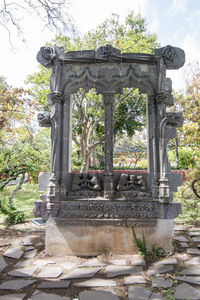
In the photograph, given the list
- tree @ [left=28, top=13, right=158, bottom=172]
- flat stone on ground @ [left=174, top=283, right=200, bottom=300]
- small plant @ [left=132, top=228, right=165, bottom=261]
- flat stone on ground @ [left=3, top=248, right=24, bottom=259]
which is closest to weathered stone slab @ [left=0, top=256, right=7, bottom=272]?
flat stone on ground @ [left=3, top=248, right=24, bottom=259]

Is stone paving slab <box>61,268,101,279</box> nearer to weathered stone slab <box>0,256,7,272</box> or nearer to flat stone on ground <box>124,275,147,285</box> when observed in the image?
flat stone on ground <box>124,275,147,285</box>

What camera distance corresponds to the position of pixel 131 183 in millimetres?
4332

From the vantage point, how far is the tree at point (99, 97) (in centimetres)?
1058

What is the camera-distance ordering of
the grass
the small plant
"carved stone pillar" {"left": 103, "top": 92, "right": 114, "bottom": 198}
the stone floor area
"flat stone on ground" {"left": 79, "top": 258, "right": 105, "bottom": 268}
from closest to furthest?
1. the stone floor area
2. "flat stone on ground" {"left": 79, "top": 258, "right": 105, "bottom": 268}
3. the small plant
4. "carved stone pillar" {"left": 103, "top": 92, "right": 114, "bottom": 198}
5. the grass

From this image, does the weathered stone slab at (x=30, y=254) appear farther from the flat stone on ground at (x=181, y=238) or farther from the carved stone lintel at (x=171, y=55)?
the carved stone lintel at (x=171, y=55)

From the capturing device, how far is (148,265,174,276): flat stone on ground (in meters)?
3.12

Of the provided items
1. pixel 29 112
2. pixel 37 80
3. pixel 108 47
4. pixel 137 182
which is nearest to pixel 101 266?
pixel 137 182

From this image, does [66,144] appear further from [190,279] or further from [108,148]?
[190,279]

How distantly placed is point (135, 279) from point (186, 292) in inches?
27.5

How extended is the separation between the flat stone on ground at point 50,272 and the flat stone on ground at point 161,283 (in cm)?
143

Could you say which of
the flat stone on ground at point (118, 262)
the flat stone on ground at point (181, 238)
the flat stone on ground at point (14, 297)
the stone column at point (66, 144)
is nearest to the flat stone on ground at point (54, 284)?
the flat stone on ground at point (14, 297)

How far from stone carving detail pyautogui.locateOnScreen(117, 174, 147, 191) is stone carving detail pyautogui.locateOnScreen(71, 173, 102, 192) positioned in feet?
1.53

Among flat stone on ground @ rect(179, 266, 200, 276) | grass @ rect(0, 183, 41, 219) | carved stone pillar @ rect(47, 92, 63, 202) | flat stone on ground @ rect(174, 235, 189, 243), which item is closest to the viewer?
flat stone on ground @ rect(179, 266, 200, 276)

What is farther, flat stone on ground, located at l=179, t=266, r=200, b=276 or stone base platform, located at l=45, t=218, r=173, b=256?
stone base platform, located at l=45, t=218, r=173, b=256
